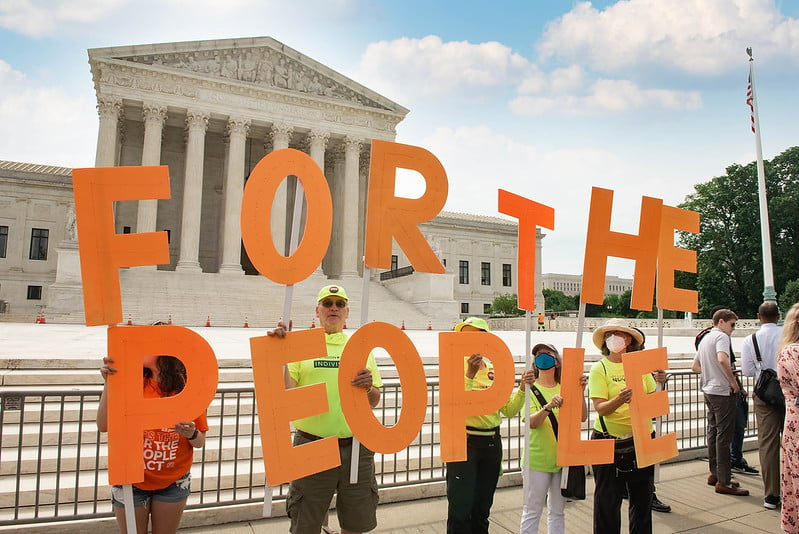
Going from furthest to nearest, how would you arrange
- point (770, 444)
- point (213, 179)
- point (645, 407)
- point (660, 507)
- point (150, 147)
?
point (213, 179) < point (150, 147) < point (770, 444) < point (660, 507) < point (645, 407)

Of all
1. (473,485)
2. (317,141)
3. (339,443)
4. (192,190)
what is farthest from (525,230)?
(317,141)

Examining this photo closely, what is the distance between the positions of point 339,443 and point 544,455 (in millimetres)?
1751

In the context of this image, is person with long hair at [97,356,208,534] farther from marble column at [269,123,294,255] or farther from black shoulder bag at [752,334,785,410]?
marble column at [269,123,294,255]

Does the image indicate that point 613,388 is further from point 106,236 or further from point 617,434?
point 106,236

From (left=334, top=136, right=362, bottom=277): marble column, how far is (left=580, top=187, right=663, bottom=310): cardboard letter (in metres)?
33.7

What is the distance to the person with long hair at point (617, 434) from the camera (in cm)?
441

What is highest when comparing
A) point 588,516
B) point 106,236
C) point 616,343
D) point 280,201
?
point 280,201

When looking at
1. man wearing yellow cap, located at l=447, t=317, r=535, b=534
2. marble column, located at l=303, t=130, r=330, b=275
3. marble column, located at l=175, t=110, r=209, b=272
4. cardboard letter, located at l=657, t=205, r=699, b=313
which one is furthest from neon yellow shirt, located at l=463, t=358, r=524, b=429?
marble column, located at l=303, t=130, r=330, b=275

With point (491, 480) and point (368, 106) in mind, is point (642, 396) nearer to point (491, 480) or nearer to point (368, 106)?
point (491, 480)

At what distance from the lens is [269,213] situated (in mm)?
3943

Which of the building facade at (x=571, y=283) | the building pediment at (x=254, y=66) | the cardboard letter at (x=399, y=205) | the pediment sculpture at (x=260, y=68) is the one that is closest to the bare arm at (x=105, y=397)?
the cardboard letter at (x=399, y=205)

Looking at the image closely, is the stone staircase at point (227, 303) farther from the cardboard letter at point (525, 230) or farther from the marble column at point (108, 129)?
the cardboard letter at point (525, 230)

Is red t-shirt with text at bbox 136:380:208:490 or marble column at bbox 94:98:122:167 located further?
marble column at bbox 94:98:122:167

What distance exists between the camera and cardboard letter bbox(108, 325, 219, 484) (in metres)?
3.31
